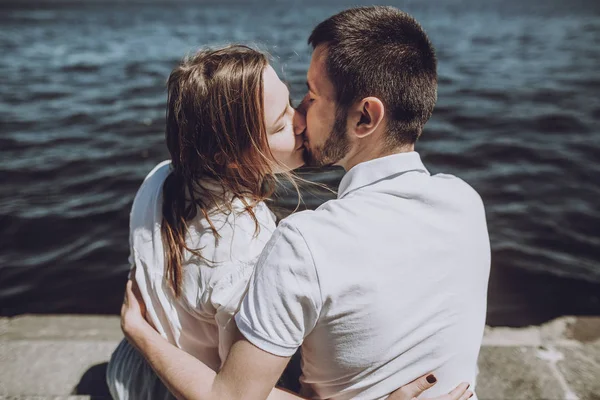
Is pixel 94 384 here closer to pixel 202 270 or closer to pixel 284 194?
pixel 202 270

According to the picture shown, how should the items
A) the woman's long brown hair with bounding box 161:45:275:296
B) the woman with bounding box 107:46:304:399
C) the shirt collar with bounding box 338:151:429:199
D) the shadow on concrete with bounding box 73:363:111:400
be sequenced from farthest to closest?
the shadow on concrete with bounding box 73:363:111:400 < the woman's long brown hair with bounding box 161:45:275:296 < the woman with bounding box 107:46:304:399 < the shirt collar with bounding box 338:151:429:199

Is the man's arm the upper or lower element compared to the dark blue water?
upper

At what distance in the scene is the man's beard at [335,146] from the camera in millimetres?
2064

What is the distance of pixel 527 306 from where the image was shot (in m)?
4.75

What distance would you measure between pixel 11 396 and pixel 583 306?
465 centimetres

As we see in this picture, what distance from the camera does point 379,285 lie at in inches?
59.8

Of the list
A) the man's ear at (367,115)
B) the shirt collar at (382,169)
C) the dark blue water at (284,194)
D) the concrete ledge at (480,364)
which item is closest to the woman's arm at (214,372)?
the shirt collar at (382,169)

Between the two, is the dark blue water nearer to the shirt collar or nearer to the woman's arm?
the shirt collar

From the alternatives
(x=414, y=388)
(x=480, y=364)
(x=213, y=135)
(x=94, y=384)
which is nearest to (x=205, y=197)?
(x=213, y=135)

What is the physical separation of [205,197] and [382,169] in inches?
29.6

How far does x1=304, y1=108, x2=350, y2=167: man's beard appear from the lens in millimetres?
2064

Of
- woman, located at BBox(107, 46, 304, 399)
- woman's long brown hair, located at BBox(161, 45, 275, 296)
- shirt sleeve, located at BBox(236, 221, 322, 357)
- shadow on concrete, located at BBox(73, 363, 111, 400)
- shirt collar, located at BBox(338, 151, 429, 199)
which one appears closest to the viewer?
shirt sleeve, located at BBox(236, 221, 322, 357)

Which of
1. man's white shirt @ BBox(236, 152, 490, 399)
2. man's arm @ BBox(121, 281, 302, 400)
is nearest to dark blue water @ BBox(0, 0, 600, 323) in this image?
man's white shirt @ BBox(236, 152, 490, 399)

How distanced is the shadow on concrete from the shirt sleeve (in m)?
1.48
